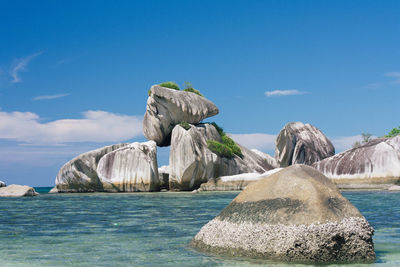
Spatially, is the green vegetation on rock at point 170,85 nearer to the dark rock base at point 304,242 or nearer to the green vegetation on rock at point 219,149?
the green vegetation on rock at point 219,149

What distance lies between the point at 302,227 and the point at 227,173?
3648 cm

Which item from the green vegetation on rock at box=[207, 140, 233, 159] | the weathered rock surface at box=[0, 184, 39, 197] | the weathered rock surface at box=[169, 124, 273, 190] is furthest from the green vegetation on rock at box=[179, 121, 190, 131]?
the weathered rock surface at box=[0, 184, 39, 197]

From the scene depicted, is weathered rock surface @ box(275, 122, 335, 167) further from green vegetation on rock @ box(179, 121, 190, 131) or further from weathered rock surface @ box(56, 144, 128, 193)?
weathered rock surface @ box(56, 144, 128, 193)

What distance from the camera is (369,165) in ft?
125

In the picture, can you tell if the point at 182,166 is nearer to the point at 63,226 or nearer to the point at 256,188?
the point at 63,226

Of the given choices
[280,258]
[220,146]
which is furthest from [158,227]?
[220,146]

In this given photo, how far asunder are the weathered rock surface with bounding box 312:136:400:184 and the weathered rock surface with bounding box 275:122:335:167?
6335 mm

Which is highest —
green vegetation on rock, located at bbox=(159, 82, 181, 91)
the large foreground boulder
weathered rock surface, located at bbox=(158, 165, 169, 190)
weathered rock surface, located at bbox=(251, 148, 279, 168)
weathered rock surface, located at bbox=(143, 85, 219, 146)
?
green vegetation on rock, located at bbox=(159, 82, 181, 91)

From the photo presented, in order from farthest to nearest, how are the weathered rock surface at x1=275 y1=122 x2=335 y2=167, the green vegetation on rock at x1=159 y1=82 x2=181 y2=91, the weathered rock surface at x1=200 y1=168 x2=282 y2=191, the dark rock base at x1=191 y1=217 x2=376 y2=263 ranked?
1. the green vegetation on rock at x1=159 y1=82 x2=181 y2=91
2. the weathered rock surface at x1=275 y1=122 x2=335 y2=167
3. the weathered rock surface at x1=200 y1=168 x2=282 y2=191
4. the dark rock base at x1=191 y1=217 x2=376 y2=263

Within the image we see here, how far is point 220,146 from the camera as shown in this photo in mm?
44375

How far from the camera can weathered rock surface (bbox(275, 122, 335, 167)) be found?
154 ft

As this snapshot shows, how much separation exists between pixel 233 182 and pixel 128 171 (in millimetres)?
9215

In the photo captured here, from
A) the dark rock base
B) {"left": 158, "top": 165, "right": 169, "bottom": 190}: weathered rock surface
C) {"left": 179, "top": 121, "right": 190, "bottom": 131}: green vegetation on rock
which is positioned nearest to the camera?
the dark rock base

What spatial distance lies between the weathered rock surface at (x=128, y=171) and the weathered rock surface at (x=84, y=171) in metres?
2.16
